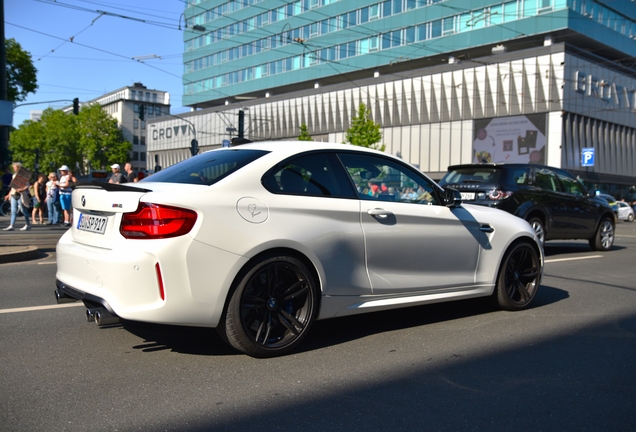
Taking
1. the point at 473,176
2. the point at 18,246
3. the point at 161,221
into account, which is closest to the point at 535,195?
the point at 473,176

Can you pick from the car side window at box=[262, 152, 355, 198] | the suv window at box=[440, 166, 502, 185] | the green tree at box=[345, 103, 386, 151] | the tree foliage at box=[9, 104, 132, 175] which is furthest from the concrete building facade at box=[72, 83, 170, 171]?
the car side window at box=[262, 152, 355, 198]

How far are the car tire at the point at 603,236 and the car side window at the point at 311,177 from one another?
9.73m

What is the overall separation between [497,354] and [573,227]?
8388mm

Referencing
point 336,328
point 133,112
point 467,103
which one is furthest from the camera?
point 133,112

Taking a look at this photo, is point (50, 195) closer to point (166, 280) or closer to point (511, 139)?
point (166, 280)

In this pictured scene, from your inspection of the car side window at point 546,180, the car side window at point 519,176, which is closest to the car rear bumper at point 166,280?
the car side window at point 519,176

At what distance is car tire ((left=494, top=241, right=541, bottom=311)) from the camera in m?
6.11

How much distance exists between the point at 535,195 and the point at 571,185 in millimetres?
1445

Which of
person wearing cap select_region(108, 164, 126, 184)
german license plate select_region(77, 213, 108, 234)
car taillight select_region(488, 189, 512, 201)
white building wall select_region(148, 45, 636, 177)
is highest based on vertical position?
white building wall select_region(148, 45, 636, 177)

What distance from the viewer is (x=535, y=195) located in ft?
37.3

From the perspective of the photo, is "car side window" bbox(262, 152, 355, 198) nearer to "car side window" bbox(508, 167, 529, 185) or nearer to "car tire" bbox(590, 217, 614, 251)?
"car side window" bbox(508, 167, 529, 185)

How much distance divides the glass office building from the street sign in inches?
3.0

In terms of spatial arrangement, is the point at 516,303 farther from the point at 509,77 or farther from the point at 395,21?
the point at 395,21

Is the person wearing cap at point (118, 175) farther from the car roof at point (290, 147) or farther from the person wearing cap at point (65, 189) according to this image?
the car roof at point (290, 147)
